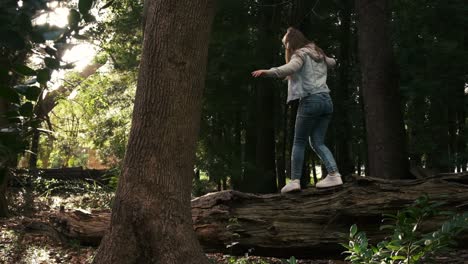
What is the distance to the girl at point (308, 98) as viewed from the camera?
6996 mm

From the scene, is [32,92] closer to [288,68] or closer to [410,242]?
[410,242]

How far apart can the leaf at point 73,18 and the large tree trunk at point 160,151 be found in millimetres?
3041

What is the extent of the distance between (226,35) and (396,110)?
6.37 m

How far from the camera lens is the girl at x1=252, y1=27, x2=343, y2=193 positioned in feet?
23.0

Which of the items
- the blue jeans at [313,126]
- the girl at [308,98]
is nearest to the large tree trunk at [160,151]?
the girl at [308,98]

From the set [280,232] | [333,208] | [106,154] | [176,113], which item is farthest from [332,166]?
[106,154]

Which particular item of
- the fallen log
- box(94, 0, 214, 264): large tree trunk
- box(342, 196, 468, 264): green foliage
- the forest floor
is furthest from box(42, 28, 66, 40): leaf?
the fallen log

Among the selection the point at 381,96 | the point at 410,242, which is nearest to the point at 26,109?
the point at 410,242

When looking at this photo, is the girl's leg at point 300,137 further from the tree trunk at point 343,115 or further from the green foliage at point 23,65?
the tree trunk at point 343,115

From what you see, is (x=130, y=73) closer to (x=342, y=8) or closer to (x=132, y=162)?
(x=342, y=8)

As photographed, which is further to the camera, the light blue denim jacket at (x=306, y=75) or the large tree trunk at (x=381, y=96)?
the large tree trunk at (x=381, y=96)

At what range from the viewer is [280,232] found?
6.68 m

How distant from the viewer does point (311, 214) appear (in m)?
6.75

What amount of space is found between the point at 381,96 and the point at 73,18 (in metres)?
8.05
